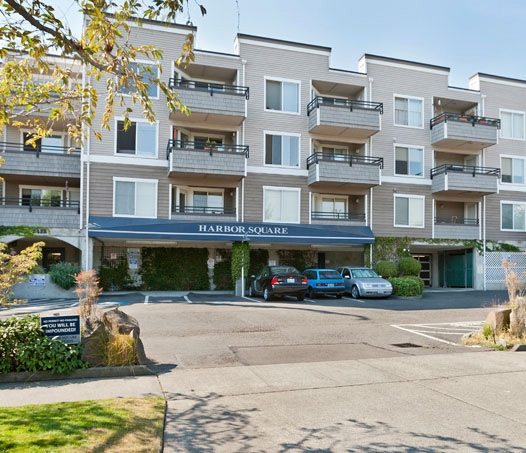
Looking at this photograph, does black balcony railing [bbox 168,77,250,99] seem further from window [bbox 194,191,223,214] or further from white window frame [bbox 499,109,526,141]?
white window frame [bbox 499,109,526,141]

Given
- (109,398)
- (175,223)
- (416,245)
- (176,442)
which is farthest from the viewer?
(416,245)

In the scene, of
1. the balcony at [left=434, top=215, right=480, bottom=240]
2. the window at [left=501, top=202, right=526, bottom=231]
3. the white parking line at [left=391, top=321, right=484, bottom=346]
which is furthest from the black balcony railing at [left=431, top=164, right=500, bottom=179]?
the white parking line at [left=391, top=321, right=484, bottom=346]

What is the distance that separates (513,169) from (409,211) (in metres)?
8.58

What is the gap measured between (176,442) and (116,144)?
2128cm

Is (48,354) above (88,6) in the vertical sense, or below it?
A: below

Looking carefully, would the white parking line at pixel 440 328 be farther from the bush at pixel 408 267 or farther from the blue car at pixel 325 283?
the bush at pixel 408 267

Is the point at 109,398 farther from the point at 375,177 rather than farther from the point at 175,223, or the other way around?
the point at 375,177

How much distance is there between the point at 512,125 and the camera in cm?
3109

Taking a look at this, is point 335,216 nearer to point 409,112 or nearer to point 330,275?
point 330,275

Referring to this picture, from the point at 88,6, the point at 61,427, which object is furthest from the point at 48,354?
the point at 88,6

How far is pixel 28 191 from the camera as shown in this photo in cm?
2573

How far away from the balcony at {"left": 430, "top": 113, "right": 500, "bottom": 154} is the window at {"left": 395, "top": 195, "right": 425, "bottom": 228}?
4066 millimetres

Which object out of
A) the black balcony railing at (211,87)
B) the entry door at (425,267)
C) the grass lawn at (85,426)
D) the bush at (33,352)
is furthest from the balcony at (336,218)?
the grass lawn at (85,426)

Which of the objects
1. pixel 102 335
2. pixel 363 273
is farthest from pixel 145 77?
pixel 363 273
